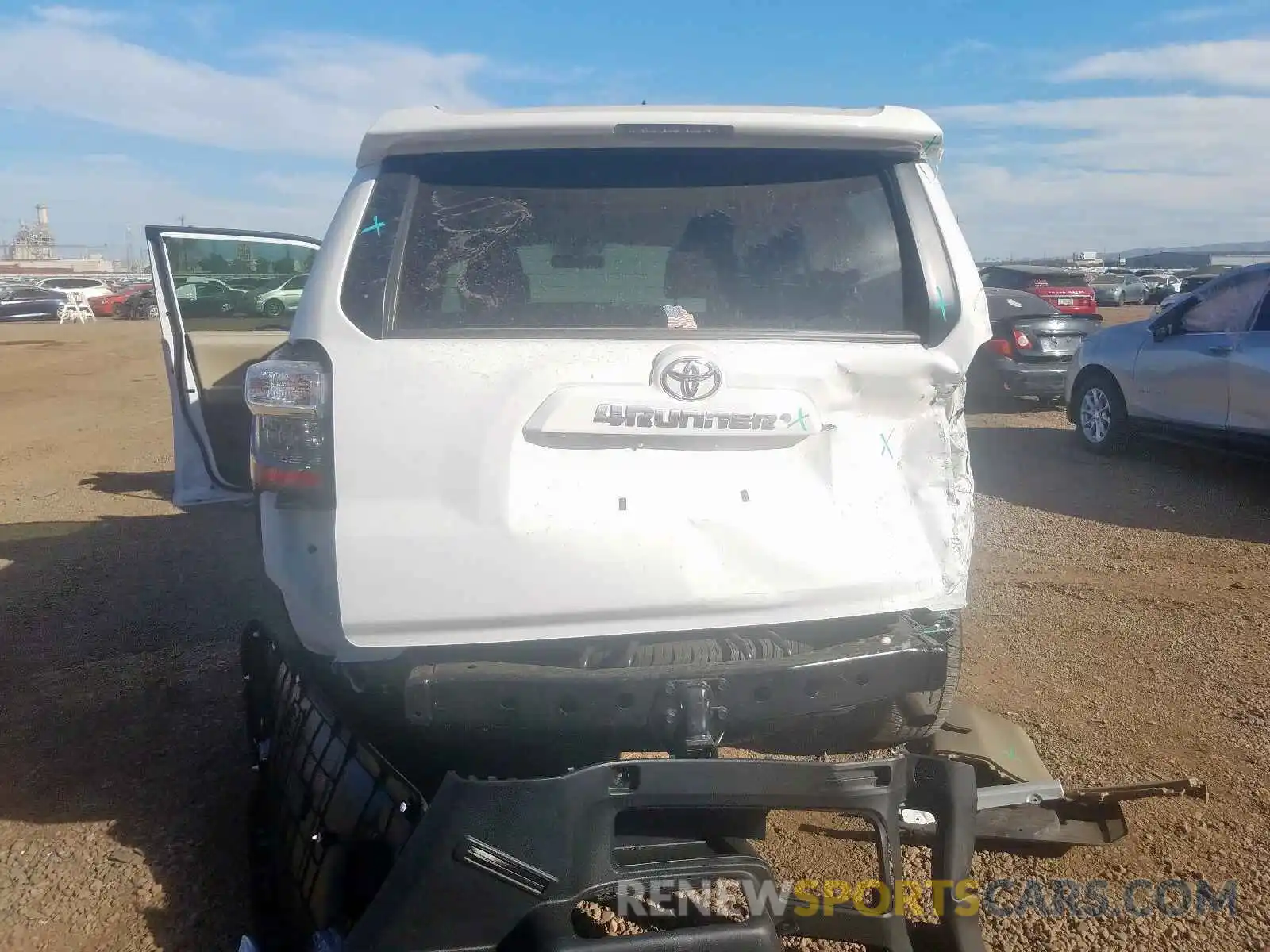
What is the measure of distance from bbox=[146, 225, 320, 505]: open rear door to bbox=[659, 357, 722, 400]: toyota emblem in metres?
2.71

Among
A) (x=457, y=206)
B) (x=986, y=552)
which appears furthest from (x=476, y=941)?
(x=986, y=552)

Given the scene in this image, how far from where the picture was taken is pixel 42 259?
288 ft

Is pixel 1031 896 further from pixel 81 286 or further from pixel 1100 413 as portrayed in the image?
pixel 81 286

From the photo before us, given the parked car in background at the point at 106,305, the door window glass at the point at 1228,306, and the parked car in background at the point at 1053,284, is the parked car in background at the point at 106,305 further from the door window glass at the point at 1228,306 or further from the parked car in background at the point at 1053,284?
the door window glass at the point at 1228,306

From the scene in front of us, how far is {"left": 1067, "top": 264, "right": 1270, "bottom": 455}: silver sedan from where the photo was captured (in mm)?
7484

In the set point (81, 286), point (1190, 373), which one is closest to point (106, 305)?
point (81, 286)

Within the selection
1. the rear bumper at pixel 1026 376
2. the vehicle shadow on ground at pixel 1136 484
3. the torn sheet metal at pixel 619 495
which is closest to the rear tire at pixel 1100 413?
the vehicle shadow on ground at pixel 1136 484

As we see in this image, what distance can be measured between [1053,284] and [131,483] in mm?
15097

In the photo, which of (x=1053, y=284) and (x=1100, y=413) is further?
(x=1053, y=284)

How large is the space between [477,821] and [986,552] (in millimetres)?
4948

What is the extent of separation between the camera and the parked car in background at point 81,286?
1660 inches

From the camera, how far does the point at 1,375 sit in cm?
1877

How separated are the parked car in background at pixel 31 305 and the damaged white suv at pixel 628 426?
40015mm

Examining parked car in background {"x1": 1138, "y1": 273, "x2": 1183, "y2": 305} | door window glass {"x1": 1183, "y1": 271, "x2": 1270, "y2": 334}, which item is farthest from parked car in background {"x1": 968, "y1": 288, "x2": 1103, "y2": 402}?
parked car in background {"x1": 1138, "y1": 273, "x2": 1183, "y2": 305}
